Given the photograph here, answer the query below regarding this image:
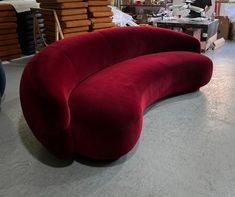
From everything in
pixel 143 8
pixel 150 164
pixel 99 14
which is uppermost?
pixel 99 14

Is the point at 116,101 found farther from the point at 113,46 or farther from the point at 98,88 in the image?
the point at 113,46

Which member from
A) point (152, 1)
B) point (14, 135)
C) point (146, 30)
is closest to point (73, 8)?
point (146, 30)

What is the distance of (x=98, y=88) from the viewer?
2.29m

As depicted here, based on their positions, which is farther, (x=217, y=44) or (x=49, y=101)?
(x=217, y=44)

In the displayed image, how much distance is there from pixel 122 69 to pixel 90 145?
1020mm

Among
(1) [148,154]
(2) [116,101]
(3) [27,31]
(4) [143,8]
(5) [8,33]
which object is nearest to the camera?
(2) [116,101]

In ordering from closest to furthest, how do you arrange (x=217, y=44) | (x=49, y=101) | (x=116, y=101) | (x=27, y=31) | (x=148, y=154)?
(x=49, y=101), (x=116, y=101), (x=148, y=154), (x=27, y=31), (x=217, y=44)

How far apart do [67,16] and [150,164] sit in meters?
3.02

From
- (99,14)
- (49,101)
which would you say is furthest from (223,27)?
(49,101)

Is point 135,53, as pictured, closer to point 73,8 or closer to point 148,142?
point 148,142

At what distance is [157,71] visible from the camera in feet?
9.55

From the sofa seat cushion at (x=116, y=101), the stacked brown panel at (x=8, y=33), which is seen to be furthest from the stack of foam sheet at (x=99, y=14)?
the sofa seat cushion at (x=116, y=101)

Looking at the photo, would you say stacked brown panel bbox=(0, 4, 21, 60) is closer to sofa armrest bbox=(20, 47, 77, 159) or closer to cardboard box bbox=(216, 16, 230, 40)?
sofa armrest bbox=(20, 47, 77, 159)

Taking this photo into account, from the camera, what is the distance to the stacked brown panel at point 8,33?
4777 millimetres
